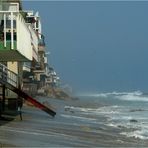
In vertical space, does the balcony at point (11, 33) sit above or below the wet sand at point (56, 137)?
above

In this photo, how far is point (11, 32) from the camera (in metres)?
28.1

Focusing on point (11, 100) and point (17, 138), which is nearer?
point (17, 138)

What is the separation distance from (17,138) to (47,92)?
8960 cm

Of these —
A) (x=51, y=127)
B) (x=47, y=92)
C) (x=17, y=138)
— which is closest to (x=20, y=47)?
(x=17, y=138)

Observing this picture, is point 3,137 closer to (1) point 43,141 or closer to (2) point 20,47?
(1) point 43,141

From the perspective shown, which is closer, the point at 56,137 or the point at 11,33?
the point at 11,33

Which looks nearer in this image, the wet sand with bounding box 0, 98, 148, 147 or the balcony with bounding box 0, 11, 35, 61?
the wet sand with bounding box 0, 98, 148, 147

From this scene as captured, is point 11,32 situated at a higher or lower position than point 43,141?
higher

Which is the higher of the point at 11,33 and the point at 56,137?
the point at 11,33

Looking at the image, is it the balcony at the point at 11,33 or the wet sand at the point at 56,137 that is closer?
the wet sand at the point at 56,137

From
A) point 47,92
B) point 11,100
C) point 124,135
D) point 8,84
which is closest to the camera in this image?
point 124,135

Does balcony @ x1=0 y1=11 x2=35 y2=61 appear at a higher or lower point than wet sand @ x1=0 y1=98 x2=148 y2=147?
higher

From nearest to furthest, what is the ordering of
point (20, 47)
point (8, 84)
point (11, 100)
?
point (20, 47)
point (8, 84)
point (11, 100)

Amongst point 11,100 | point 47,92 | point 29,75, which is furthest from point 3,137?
point 47,92
